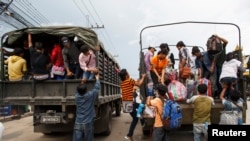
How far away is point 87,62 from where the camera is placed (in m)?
7.31

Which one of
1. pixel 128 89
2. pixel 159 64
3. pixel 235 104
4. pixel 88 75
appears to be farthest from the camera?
pixel 128 89

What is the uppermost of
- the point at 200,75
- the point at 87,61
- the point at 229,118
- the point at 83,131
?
the point at 87,61

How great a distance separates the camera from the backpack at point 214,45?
24.3 ft

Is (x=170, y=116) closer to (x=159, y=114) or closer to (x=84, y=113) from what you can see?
(x=159, y=114)

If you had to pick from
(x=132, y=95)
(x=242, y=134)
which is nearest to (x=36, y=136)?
(x=132, y=95)

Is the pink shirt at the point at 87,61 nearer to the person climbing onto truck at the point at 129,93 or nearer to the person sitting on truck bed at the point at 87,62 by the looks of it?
the person sitting on truck bed at the point at 87,62

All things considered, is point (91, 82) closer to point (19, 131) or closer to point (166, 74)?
point (166, 74)

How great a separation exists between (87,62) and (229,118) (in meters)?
3.18

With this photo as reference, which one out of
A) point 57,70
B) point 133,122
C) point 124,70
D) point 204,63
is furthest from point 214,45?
point 57,70

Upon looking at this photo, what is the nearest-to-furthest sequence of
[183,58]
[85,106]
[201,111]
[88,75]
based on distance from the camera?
[201,111], [85,106], [88,75], [183,58]

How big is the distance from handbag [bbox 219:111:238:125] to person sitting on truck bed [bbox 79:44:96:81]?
2.82 m

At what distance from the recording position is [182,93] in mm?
6949

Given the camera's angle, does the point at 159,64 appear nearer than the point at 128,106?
Yes

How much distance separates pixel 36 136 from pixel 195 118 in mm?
5317
